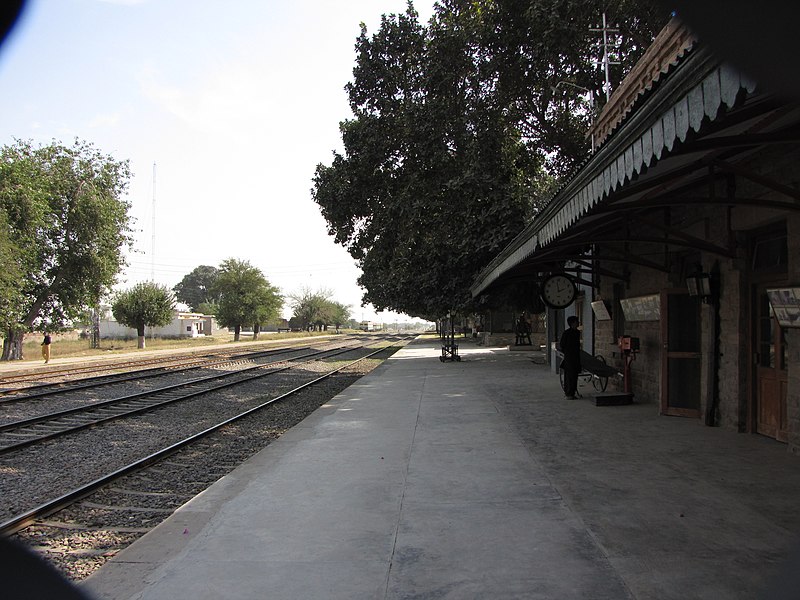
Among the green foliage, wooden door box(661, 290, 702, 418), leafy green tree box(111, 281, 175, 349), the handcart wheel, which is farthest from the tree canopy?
the green foliage

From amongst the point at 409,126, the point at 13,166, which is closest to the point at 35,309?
the point at 13,166

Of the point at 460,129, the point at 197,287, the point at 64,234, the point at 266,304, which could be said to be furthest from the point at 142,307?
the point at 197,287

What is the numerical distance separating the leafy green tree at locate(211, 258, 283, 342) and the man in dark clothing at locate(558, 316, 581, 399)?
182 feet

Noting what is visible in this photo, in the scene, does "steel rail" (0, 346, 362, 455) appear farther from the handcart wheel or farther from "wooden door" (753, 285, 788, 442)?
"wooden door" (753, 285, 788, 442)

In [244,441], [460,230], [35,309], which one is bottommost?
[244,441]

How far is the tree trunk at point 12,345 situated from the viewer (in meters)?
31.2

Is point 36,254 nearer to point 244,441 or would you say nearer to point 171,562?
point 244,441

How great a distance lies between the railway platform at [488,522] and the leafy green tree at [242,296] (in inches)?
2259

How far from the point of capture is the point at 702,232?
8.09m

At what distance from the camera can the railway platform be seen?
330cm

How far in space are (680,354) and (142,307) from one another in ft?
151

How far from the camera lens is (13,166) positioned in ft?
98.3

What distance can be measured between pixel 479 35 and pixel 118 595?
17.8 meters

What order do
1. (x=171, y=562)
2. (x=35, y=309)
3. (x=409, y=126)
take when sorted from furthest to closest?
(x=35, y=309)
(x=409, y=126)
(x=171, y=562)
